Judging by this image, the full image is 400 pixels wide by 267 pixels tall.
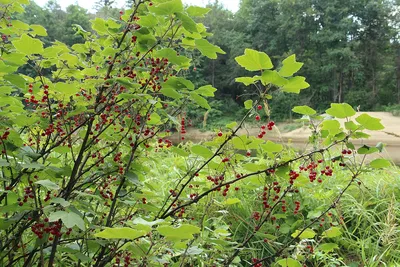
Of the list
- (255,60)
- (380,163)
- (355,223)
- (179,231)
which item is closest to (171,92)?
(255,60)

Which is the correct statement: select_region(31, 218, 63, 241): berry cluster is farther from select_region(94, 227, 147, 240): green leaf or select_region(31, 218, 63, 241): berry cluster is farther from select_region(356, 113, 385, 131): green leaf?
select_region(356, 113, 385, 131): green leaf

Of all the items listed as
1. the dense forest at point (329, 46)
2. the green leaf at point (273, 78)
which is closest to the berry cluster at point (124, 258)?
the green leaf at point (273, 78)

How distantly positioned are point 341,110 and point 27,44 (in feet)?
2.78

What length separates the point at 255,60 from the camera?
94 cm

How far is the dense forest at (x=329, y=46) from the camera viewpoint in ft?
76.7

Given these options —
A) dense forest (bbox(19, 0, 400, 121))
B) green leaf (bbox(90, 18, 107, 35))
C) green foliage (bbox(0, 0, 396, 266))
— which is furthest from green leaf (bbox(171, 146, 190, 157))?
dense forest (bbox(19, 0, 400, 121))

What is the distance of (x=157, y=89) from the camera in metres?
1.21

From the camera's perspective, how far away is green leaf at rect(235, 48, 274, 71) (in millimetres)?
924

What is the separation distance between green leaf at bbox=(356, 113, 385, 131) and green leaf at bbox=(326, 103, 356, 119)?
3 cm

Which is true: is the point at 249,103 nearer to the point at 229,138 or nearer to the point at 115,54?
the point at 229,138

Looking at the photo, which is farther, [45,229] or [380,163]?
[380,163]

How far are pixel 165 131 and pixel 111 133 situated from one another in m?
0.19

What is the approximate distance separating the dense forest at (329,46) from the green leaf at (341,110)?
70.7 ft

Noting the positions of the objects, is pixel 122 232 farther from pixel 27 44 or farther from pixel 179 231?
pixel 27 44
